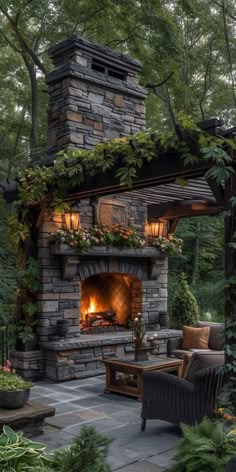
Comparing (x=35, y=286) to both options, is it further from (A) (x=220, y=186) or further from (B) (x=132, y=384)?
(A) (x=220, y=186)

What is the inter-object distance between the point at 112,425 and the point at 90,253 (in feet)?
10.1

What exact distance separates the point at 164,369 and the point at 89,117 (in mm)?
4390

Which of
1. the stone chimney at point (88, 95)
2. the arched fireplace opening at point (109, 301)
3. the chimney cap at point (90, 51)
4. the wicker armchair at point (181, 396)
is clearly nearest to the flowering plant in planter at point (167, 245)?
the arched fireplace opening at point (109, 301)

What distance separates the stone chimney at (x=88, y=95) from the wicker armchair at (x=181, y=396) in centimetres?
444

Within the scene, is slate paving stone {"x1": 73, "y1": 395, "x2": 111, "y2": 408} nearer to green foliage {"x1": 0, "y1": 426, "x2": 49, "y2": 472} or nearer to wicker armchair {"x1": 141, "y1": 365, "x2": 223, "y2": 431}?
wicker armchair {"x1": 141, "y1": 365, "x2": 223, "y2": 431}

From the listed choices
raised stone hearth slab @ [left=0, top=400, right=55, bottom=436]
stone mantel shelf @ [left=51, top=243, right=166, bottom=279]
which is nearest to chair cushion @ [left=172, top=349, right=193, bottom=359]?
stone mantel shelf @ [left=51, top=243, right=166, bottom=279]

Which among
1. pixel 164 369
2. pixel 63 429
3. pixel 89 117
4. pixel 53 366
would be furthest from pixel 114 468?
pixel 89 117

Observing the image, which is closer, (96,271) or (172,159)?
(172,159)

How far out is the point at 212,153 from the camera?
181 inches

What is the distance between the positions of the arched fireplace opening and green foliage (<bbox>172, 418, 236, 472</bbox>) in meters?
5.20

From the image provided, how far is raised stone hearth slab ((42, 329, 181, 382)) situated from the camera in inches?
294

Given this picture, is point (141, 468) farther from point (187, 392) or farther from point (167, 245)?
point (167, 245)

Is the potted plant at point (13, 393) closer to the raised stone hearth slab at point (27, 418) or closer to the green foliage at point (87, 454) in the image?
the raised stone hearth slab at point (27, 418)

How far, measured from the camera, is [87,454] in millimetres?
2318
